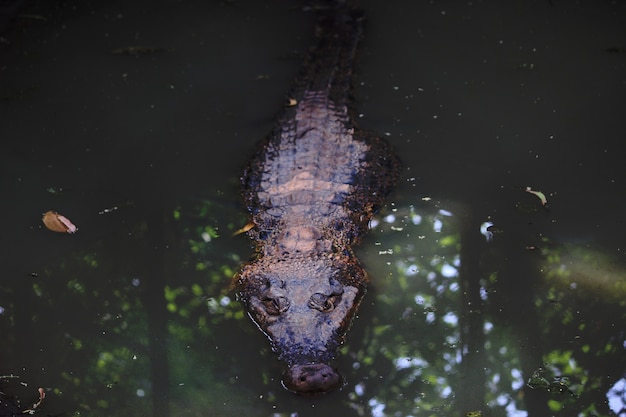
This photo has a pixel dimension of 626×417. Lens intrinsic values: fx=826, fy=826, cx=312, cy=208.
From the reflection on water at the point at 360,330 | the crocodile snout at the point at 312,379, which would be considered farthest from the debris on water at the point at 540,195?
the crocodile snout at the point at 312,379

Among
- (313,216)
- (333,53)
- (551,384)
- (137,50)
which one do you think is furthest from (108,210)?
(551,384)

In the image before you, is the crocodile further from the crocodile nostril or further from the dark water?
the dark water

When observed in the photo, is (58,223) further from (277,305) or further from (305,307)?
(305,307)

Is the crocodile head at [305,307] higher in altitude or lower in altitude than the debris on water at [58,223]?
higher

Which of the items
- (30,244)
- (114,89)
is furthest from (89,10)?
(30,244)

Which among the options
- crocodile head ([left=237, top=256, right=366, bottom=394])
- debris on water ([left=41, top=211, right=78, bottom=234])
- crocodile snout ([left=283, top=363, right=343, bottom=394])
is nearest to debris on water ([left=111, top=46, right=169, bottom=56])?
debris on water ([left=41, top=211, right=78, bottom=234])

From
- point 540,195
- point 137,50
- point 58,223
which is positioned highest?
point 540,195

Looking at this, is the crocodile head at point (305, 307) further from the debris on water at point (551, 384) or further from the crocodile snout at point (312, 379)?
the debris on water at point (551, 384)
